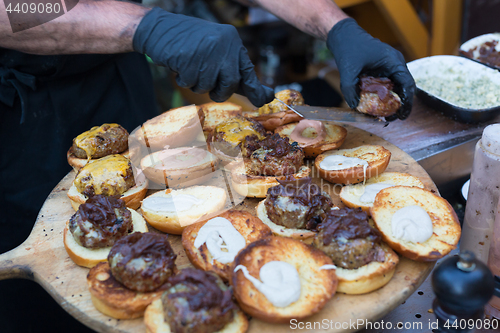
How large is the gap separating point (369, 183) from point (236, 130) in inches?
43.9

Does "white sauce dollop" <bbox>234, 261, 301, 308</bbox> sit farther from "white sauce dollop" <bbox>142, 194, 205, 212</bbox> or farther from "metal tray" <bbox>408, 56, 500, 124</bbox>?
"metal tray" <bbox>408, 56, 500, 124</bbox>

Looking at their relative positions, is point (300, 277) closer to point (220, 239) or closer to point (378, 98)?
point (220, 239)

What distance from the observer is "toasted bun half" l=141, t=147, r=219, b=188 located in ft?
9.32

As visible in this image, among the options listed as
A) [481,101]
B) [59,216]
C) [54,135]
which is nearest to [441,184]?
[481,101]

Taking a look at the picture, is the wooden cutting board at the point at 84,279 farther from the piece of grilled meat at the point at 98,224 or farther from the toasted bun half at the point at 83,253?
the piece of grilled meat at the point at 98,224

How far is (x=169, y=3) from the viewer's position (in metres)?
6.96

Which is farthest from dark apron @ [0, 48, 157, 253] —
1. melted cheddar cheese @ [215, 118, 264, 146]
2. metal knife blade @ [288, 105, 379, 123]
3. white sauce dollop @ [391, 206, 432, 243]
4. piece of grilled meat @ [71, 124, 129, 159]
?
white sauce dollop @ [391, 206, 432, 243]

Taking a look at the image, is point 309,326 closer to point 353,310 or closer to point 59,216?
point 353,310

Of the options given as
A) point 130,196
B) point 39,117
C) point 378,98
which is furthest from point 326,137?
point 39,117

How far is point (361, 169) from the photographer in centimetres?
269

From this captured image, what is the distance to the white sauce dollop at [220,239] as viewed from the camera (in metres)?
2.11

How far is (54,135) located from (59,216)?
131 cm

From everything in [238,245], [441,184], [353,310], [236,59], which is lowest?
[441,184]

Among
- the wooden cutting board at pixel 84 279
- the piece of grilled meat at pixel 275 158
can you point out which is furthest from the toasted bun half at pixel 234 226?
the piece of grilled meat at pixel 275 158
